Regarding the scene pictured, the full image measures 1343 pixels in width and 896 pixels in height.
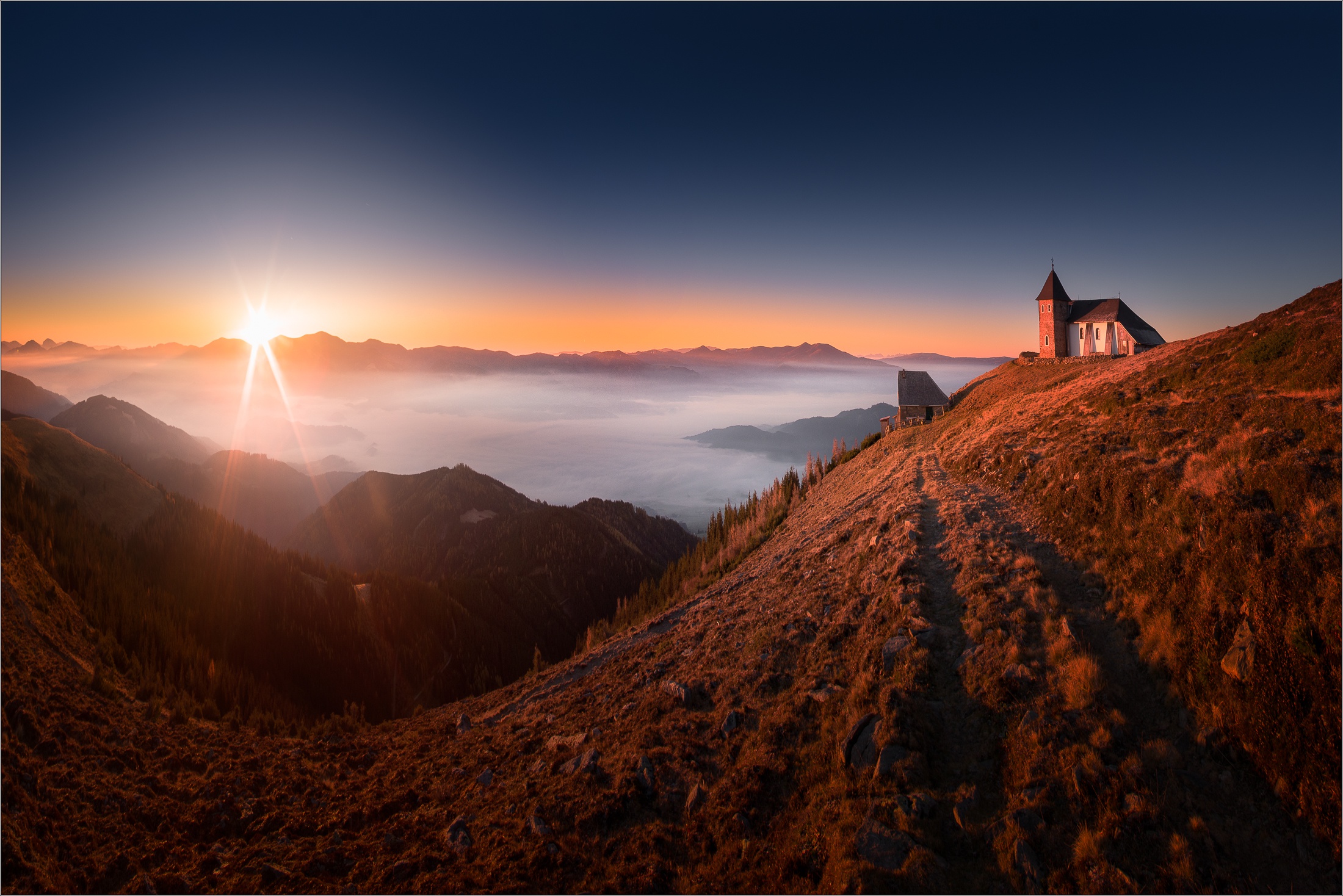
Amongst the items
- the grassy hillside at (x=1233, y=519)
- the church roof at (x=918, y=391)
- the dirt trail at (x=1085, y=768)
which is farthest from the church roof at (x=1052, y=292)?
the dirt trail at (x=1085, y=768)

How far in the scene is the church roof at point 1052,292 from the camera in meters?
55.3

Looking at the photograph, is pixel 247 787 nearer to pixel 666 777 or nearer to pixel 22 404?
pixel 666 777

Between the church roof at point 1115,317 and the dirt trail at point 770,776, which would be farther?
the church roof at point 1115,317

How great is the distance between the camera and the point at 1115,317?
5128cm

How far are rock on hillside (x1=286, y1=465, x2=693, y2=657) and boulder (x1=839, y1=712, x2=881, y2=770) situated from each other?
350 feet

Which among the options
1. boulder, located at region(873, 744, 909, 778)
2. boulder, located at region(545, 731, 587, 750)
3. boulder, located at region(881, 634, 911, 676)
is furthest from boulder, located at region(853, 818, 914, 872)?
boulder, located at region(545, 731, 587, 750)

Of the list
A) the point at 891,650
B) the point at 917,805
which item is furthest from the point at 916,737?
the point at 891,650

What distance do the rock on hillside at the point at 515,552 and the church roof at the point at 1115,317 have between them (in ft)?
355

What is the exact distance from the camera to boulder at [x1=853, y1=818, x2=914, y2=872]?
8.01m

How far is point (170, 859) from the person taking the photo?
38.4 feet

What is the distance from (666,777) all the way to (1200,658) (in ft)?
35.0

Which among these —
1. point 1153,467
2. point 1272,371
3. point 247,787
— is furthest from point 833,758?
point 1272,371

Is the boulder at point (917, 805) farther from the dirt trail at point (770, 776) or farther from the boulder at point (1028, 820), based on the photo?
the boulder at point (1028, 820)

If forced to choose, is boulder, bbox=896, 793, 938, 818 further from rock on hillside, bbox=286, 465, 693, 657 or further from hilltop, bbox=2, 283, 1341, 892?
rock on hillside, bbox=286, 465, 693, 657
